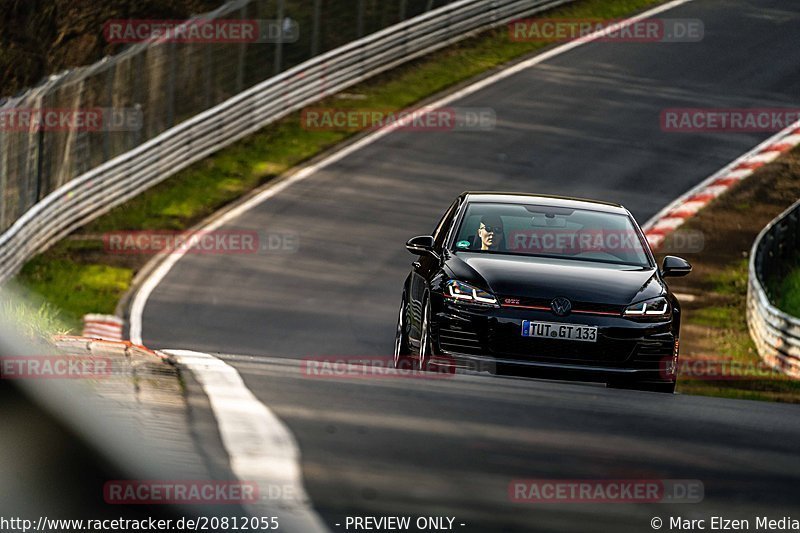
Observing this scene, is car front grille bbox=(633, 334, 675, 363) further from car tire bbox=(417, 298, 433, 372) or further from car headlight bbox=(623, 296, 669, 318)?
car tire bbox=(417, 298, 433, 372)

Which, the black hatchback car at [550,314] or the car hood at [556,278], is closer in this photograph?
the black hatchback car at [550,314]

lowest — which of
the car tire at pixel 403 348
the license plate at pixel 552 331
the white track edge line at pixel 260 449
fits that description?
the car tire at pixel 403 348

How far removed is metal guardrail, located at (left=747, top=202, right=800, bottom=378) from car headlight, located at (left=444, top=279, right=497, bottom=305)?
18.2 feet

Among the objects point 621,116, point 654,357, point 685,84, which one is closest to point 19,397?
point 654,357

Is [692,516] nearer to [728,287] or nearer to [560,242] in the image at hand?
[560,242]

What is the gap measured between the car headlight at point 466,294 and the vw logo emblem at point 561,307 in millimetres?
410

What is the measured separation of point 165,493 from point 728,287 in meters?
16.6

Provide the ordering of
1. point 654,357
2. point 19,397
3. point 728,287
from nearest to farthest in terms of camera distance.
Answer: point 19,397 → point 654,357 → point 728,287

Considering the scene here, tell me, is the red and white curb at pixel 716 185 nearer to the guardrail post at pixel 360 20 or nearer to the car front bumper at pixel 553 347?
the guardrail post at pixel 360 20

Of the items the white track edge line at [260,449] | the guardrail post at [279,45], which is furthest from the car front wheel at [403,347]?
the guardrail post at [279,45]

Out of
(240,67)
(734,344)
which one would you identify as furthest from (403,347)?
(240,67)

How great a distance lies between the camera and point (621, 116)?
88.1ft

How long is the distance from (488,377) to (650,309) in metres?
1.98

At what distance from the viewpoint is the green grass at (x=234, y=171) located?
771 inches
